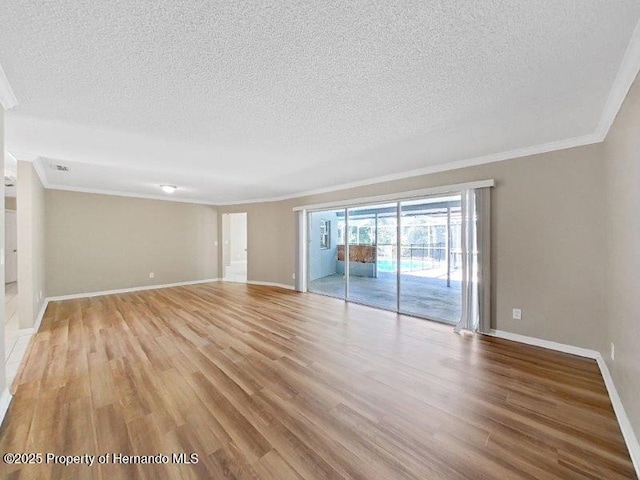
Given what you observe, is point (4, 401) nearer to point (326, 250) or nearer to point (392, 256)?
point (392, 256)

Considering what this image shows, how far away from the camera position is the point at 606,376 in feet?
7.56

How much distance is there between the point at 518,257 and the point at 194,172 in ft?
→ 16.2

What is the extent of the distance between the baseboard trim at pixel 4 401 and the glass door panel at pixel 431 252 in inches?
199

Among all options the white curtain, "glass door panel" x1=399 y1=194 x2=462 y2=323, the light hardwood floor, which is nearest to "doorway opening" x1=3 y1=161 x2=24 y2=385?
the light hardwood floor

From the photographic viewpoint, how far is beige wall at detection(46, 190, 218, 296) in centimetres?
533

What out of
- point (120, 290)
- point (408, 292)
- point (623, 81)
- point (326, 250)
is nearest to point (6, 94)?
point (623, 81)

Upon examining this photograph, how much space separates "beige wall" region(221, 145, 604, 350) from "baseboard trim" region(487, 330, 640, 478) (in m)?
0.07

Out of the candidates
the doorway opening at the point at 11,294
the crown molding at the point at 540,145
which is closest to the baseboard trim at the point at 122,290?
the doorway opening at the point at 11,294

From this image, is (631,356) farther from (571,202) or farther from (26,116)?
(26,116)

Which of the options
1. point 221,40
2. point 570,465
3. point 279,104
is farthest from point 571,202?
point 221,40

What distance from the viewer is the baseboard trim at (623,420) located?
57.2 inches

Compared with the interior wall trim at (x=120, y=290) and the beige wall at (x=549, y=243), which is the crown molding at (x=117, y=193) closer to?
the interior wall trim at (x=120, y=290)

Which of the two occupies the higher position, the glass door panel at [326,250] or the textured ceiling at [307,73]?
the textured ceiling at [307,73]

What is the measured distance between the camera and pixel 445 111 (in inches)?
85.7
